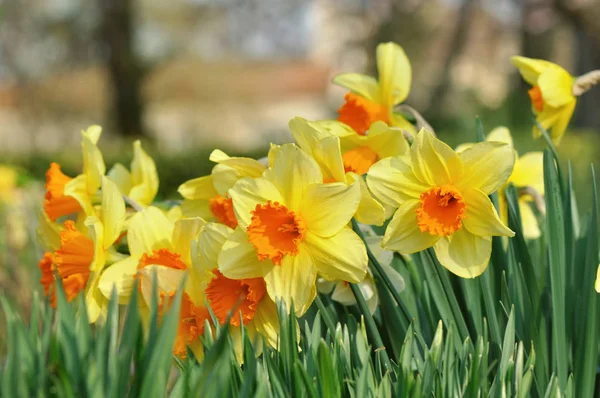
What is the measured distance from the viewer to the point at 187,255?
1.14 m

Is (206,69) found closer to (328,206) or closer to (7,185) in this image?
(7,185)

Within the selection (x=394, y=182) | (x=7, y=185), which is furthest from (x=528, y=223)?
(x=7, y=185)

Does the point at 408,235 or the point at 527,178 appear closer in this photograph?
the point at 408,235

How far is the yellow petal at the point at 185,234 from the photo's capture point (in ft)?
3.63

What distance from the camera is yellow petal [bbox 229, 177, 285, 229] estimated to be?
3.28ft

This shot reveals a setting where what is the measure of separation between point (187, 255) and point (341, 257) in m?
0.30

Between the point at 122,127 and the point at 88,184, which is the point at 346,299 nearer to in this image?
the point at 88,184

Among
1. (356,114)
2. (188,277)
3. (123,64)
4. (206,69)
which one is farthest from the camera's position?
(206,69)

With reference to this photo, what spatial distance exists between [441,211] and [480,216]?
0.06 metres

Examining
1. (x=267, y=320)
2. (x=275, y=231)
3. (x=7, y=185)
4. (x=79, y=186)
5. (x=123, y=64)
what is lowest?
(x=267, y=320)

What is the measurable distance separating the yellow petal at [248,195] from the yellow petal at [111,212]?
0.24 meters

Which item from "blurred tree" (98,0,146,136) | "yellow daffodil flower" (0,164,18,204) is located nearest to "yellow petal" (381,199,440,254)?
"yellow daffodil flower" (0,164,18,204)

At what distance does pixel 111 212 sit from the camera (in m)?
1.13

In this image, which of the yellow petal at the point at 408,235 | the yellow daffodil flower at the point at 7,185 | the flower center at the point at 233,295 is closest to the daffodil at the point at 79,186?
the flower center at the point at 233,295
